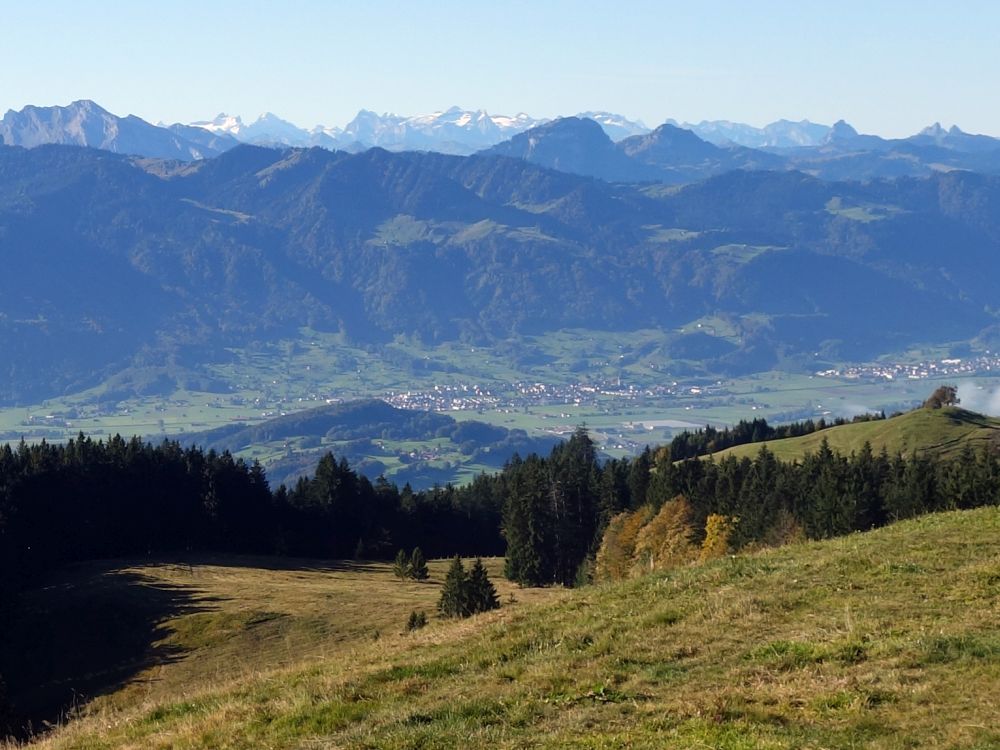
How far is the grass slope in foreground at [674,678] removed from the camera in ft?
55.6

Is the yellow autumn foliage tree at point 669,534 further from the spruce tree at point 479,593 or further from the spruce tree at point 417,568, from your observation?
the spruce tree at point 479,593

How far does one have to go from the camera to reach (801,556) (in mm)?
31859

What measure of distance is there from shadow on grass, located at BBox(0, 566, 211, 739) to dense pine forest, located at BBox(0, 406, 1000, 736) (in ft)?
10.5

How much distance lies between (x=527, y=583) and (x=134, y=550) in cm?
3569

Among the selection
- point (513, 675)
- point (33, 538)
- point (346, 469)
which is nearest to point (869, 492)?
point (346, 469)

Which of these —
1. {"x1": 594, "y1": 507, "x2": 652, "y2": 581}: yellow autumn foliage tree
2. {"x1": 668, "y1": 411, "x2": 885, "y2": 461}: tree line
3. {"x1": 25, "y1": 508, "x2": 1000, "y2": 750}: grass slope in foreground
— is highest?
{"x1": 25, "y1": 508, "x2": 1000, "y2": 750}: grass slope in foreground

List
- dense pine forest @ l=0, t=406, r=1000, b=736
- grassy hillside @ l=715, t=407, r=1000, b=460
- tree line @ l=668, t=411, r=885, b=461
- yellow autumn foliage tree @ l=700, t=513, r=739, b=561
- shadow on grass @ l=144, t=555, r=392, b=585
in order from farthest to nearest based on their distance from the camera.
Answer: tree line @ l=668, t=411, r=885, b=461 < grassy hillside @ l=715, t=407, r=1000, b=460 < yellow autumn foliage tree @ l=700, t=513, r=739, b=561 < dense pine forest @ l=0, t=406, r=1000, b=736 < shadow on grass @ l=144, t=555, r=392, b=585

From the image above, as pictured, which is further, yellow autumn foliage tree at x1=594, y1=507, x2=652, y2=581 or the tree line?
the tree line

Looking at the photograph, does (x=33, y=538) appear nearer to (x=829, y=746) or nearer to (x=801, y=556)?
(x=801, y=556)

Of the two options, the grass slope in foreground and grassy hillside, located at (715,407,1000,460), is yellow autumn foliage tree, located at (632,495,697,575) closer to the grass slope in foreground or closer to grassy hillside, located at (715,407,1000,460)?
grassy hillside, located at (715,407,1000,460)

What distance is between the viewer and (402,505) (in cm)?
12962

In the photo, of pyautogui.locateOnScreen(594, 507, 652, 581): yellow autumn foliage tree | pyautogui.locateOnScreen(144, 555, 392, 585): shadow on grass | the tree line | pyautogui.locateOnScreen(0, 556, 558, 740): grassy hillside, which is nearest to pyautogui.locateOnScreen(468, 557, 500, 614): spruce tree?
pyautogui.locateOnScreen(0, 556, 558, 740): grassy hillside

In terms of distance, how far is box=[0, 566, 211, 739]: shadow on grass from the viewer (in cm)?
5831

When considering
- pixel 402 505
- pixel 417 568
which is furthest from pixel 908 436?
pixel 417 568
